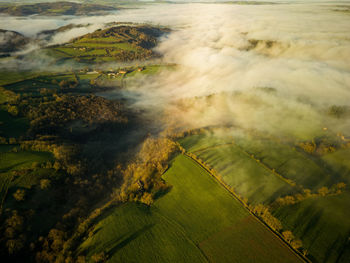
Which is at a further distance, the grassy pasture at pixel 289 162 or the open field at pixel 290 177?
the grassy pasture at pixel 289 162

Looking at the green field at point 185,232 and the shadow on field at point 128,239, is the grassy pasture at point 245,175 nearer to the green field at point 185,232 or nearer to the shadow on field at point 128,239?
the green field at point 185,232

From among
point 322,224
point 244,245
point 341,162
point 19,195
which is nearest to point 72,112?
point 19,195

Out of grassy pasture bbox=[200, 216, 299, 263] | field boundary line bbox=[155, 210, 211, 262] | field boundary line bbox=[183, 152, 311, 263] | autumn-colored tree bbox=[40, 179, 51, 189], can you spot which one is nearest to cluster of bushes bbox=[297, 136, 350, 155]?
field boundary line bbox=[183, 152, 311, 263]

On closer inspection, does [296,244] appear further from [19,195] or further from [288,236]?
[19,195]

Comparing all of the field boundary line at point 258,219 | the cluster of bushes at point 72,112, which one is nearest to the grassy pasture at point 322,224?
the field boundary line at point 258,219

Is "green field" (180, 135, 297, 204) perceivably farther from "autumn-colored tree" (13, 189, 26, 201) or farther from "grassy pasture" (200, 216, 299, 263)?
"autumn-colored tree" (13, 189, 26, 201)
